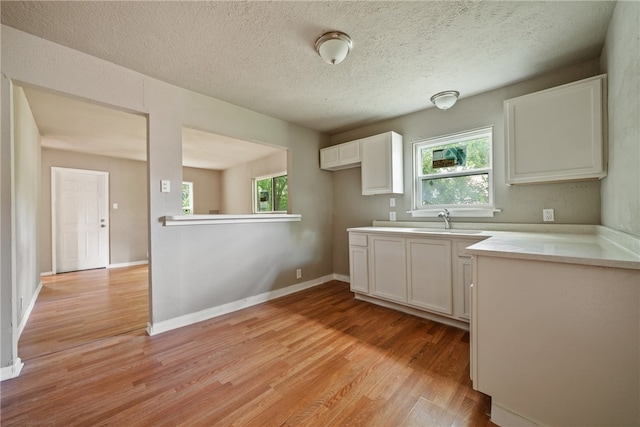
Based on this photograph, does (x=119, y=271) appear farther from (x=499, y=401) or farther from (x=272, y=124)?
(x=499, y=401)

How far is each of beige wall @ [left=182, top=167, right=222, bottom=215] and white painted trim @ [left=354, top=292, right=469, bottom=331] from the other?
563 cm

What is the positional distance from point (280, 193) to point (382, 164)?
120 inches

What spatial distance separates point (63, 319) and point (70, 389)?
1.56m

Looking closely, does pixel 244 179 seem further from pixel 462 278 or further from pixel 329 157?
pixel 462 278

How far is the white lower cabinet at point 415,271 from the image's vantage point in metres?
2.31

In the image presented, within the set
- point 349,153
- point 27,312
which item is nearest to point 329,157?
point 349,153

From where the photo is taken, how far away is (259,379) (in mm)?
1684

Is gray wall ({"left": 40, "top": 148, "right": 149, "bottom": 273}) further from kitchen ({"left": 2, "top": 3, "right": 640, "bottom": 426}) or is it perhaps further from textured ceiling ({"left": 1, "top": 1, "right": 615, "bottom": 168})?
textured ceiling ({"left": 1, "top": 1, "right": 615, "bottom": 168})

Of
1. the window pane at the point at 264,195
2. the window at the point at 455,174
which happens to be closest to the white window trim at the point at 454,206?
the window at the point at 455,174

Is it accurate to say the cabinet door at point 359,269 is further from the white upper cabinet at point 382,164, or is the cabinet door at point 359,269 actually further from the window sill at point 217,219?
the window sill at point 217,219

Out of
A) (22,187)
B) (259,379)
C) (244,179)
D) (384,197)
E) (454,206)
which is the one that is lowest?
(259,379)

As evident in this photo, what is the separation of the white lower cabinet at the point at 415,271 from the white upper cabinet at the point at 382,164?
701mm

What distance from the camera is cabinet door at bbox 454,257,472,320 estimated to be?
225cm

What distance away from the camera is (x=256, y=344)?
2.14 metres
